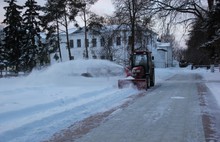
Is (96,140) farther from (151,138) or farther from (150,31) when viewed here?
(150,31)

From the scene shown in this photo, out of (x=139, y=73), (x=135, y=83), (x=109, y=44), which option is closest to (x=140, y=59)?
(x=139, y=73)

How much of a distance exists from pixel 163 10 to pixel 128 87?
12.1 metres

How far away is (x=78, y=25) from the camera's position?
5619 cm

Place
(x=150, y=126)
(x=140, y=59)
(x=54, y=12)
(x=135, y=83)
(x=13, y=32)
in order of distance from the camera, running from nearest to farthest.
A: (x=150, y=126) → (x=135, y=83) → (x=140, y=59) → (x=54, y=12) → (x=13, y=32)

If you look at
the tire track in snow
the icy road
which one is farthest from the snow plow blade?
the icy road

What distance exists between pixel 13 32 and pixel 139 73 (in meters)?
41.2

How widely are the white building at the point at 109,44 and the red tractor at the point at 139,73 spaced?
12.4 m

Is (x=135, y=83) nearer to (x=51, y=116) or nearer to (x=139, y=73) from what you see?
(x=139, y=73)

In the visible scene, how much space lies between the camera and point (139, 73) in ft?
84.0

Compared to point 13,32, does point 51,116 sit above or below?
below

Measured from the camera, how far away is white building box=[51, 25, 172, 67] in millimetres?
42188

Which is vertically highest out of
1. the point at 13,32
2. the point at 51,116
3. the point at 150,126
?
the point at 13,32

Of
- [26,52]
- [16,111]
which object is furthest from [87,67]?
[26,52]

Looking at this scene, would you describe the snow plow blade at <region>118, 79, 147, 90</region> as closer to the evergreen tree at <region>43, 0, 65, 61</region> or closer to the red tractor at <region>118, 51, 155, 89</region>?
the red tractor at <region>118, 51, 155, 89</region>
